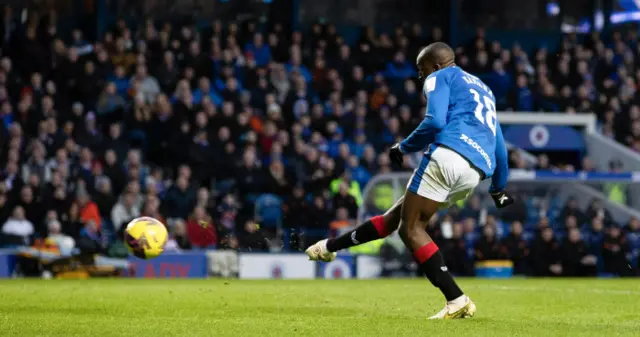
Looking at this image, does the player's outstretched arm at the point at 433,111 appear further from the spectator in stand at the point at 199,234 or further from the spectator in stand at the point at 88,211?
the spectator in stand at the point at 88,211

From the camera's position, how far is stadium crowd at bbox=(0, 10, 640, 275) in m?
19.2

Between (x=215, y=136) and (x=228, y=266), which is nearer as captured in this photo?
(x=228, y=266)

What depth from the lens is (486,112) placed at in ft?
29.3

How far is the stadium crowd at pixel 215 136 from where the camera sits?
19.2 meters

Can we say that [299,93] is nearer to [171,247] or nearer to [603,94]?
[171,247]

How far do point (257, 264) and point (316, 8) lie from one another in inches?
392

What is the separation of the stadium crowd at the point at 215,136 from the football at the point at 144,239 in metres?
7.19

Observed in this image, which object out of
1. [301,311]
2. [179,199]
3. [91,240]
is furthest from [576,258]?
[301,311]

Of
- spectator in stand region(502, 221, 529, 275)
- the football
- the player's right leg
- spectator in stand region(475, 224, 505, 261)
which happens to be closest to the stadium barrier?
spectator in stand region(475, 224, 505, 261)

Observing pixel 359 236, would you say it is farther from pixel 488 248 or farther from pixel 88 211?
pixel 488 248

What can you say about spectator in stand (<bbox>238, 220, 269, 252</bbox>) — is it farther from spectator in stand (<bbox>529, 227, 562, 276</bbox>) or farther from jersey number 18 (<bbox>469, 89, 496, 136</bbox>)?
jersey number 18 (<bbox>469, 89, 496, 136</bbox>)

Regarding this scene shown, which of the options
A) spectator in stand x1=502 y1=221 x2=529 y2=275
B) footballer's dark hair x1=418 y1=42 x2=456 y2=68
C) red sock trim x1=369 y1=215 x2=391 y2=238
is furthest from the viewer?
spectator in stand x1=502 y1=221 x2=529 y2=275

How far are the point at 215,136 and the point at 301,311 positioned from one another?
11.7 meters

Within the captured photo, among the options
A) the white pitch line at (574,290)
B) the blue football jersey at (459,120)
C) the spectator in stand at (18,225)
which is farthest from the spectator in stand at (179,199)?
the blue football jersey at (459,120)
